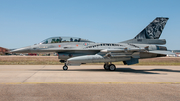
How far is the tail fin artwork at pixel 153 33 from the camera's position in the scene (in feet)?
56.8

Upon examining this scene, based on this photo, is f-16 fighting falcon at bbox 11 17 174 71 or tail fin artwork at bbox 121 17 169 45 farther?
tail fin artwork at bbox 121 17 169 45

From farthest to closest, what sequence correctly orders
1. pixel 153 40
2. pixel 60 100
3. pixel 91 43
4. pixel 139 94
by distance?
pixel 153 40 < pixel 91 43 < pixel 139 94 < pixel 60 100

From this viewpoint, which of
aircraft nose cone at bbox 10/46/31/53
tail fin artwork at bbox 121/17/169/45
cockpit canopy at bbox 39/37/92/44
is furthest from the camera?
tail fin artwork at bbox 121/17/169/45

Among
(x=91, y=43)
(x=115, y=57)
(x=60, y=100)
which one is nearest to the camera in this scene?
(x=60, y=100)

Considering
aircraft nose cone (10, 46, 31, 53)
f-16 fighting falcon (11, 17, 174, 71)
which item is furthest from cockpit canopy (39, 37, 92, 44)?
aircraft nose cone (10, 46, 31, 53)

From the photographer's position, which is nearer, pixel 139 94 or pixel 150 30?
pixel 139 94

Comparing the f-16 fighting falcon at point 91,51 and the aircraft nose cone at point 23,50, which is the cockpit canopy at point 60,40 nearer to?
the f-16 fighting falcon at point 91,51

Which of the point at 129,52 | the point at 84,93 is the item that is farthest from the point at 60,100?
the point at 129,52

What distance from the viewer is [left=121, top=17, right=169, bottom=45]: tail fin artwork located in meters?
17.3

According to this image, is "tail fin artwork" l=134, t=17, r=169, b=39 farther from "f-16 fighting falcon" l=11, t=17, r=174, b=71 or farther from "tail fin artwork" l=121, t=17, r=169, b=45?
"f-16 fighting falcon" l=11, t=17, r=174, b=71

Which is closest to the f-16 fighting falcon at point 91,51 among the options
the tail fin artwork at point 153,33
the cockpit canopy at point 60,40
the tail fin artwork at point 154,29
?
the cockpit canopy at point 60,40

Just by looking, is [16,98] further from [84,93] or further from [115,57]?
[115,57]

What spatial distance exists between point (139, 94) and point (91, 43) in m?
10.6

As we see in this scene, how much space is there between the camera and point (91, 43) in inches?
639
